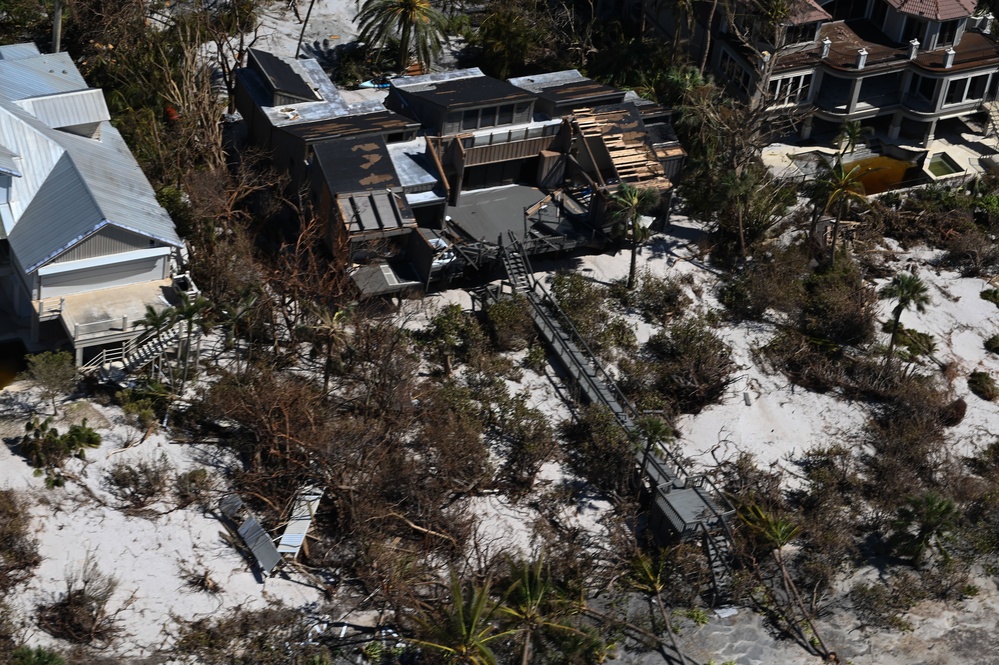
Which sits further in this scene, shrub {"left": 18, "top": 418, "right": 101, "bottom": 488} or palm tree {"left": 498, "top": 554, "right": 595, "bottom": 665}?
shrub {"left": 18, "top": 418, "right": 101, "bottom": 488}

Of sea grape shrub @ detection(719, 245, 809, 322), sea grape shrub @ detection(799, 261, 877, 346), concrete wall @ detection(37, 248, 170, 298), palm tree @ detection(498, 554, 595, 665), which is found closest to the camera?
palm tree @ detection(498, 554, 595, 665)

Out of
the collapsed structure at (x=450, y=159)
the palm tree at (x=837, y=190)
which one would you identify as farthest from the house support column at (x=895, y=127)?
the collapsed structure at (x=450, y=159)

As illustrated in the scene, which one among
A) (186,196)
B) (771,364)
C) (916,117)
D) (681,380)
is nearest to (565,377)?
(681,380)

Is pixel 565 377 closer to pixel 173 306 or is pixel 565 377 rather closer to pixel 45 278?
pixel 173 306

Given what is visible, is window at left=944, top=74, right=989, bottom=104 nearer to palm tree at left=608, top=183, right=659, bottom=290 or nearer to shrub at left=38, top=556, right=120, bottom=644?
palm tree at left=608, top=183, right=659, bottom=290

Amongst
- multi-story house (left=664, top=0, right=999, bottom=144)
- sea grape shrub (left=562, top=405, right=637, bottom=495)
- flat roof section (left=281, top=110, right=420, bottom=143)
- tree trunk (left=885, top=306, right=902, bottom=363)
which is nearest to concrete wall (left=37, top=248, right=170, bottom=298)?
flat roof section (left=281, top=110, right=420, bottom=143)

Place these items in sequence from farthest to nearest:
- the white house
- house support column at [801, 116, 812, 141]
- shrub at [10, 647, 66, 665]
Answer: house support column at [801, 116, 812, 141]
the white house
shrub at [10, 647, 66, 665]
